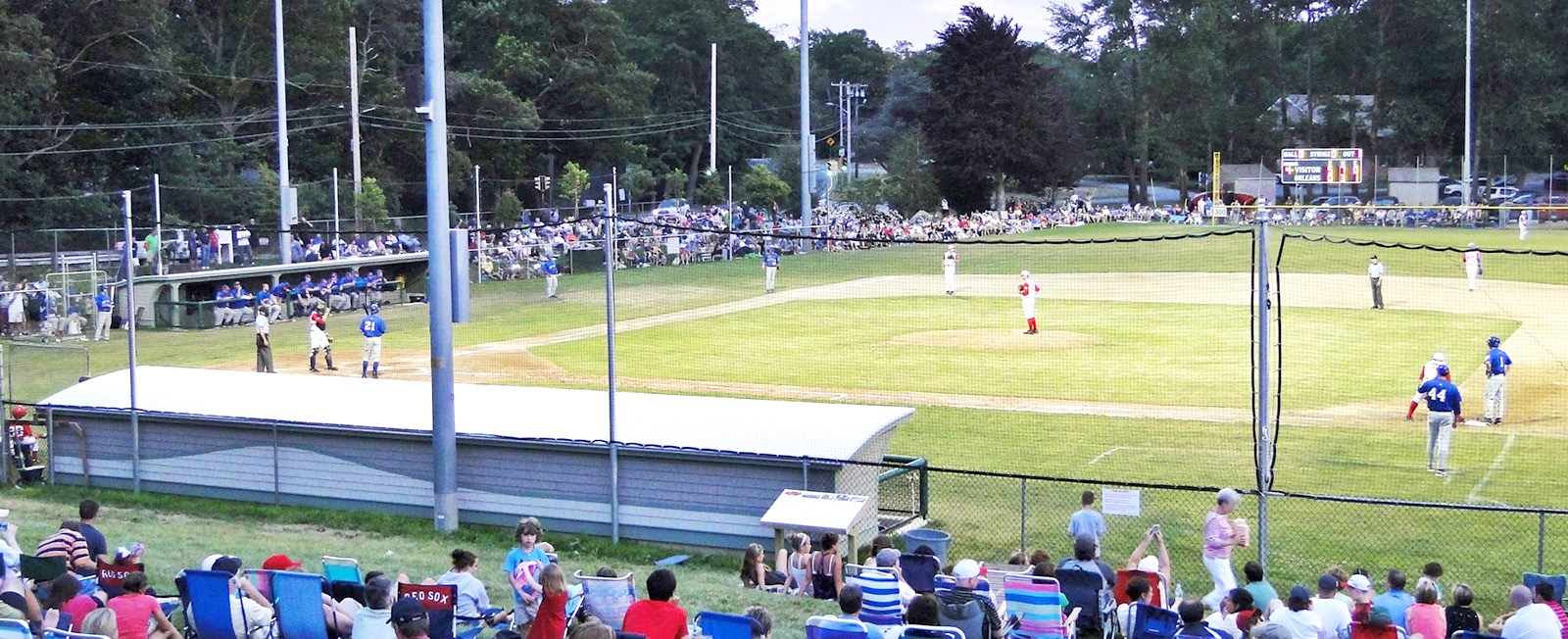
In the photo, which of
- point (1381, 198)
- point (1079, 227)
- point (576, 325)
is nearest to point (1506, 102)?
point (1381, 198)

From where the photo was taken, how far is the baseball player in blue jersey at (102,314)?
115 ft

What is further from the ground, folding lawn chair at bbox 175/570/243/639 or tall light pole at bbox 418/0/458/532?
tall light pole at bbox 418/0/458/532

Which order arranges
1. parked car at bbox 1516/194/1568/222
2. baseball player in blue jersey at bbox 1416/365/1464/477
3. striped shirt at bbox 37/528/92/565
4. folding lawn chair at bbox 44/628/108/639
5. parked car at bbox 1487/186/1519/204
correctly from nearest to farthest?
1. folding lawn chair at bbox 44/628/108/639
2. striped shirt at bbox 37/528/92/565
3. baseball player in blue jersey at bbox 1416/365/1464/477
4. parked car at bbox 1516/194/1568/222
5. parked car at bbox 1487/186/1519/204

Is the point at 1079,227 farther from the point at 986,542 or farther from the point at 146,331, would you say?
the point at 986,542

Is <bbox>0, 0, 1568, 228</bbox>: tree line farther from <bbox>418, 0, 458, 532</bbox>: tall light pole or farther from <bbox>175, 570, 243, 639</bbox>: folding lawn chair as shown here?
<bbox>175, 570, 243, 639</bbox>: folding lawn chair

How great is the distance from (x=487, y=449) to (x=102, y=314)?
2240 centimetres

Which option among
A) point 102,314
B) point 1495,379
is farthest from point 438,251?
point 102,314

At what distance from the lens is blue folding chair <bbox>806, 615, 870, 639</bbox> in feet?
30.0

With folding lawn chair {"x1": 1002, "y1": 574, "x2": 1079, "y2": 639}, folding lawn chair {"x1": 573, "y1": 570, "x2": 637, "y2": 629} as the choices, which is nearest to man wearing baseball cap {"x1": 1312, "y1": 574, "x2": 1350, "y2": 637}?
folding lawn chair {"x1": 1002, "y1": 574, "x2": 1079, "y2": 639}

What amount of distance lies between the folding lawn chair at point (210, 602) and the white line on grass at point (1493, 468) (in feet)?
47.2

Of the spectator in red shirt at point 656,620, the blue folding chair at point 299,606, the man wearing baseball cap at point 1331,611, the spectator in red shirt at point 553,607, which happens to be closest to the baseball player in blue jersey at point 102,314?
the blue folding chair at point 299,606

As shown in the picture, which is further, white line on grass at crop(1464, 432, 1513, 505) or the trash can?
white line on grass at crop(1464, 432, 1513, 505)

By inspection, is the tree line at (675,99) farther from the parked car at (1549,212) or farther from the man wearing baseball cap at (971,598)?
the man wearing baseball cap at (971,598)

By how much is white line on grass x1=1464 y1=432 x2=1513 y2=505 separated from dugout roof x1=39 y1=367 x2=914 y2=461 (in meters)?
7.22
